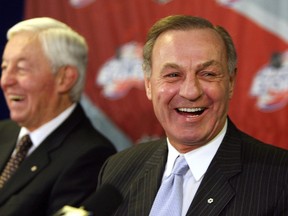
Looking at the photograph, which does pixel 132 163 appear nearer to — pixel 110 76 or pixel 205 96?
pixel 205 96

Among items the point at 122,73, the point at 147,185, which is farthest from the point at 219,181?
the point at 122,73

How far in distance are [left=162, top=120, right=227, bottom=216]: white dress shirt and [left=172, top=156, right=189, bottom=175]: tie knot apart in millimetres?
12

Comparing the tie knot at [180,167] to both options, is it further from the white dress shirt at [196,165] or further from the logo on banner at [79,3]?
the logo on banner at [79,3]

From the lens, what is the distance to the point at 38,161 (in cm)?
261

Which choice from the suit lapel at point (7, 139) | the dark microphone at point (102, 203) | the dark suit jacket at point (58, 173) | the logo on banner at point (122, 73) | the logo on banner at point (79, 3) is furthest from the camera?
the logo on banner at point (79, 3)

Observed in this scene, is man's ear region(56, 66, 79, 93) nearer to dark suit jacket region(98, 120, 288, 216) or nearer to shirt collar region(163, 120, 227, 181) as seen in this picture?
dark suit jacket region(98, 120, 288, 216)

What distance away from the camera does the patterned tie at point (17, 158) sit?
2670mm

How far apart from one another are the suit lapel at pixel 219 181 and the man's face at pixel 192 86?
0.20 ft

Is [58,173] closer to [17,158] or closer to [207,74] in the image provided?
[17,158]

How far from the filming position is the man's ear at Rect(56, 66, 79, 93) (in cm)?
283

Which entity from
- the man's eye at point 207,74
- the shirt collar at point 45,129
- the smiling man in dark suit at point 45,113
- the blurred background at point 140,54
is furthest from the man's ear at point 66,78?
the man's eye at point 207,74

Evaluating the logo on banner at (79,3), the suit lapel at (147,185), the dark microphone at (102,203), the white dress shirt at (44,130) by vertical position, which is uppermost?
the logo on banner at (79,3)

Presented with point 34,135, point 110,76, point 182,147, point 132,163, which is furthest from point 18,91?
point 182,147

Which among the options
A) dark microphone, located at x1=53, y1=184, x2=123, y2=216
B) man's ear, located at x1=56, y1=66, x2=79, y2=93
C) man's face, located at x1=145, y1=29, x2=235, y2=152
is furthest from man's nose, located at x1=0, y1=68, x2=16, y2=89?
dark microphone, located at x1=53, y1=184, x2=123, y2=216
